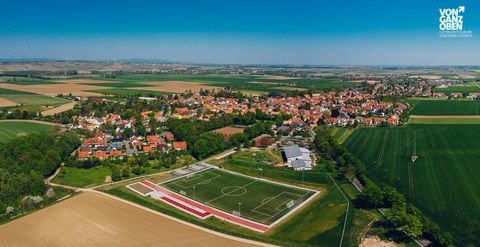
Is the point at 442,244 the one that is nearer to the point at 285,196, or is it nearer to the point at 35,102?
the point at 285,196

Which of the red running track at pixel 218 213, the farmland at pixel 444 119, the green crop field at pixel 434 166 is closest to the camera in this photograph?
the red running track at pixel 218 213

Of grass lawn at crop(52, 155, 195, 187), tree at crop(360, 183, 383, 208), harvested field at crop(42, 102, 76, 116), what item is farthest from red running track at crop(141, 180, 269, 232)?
harvested field at crop(42, 102, 76, 116)

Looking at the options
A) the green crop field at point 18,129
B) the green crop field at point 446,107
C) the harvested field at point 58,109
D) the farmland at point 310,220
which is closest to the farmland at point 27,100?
the harvested field at point 58,109

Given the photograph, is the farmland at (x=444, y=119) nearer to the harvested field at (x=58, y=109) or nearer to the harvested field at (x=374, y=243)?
the harvested field at (x=374, y=243)

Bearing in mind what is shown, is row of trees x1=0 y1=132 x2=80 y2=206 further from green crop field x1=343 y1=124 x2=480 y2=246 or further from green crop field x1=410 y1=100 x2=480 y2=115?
green crop field x1=410 y1=100 x2=480 y2=115

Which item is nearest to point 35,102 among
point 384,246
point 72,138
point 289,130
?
point 72,138

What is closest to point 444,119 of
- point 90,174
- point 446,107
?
point 446,107
